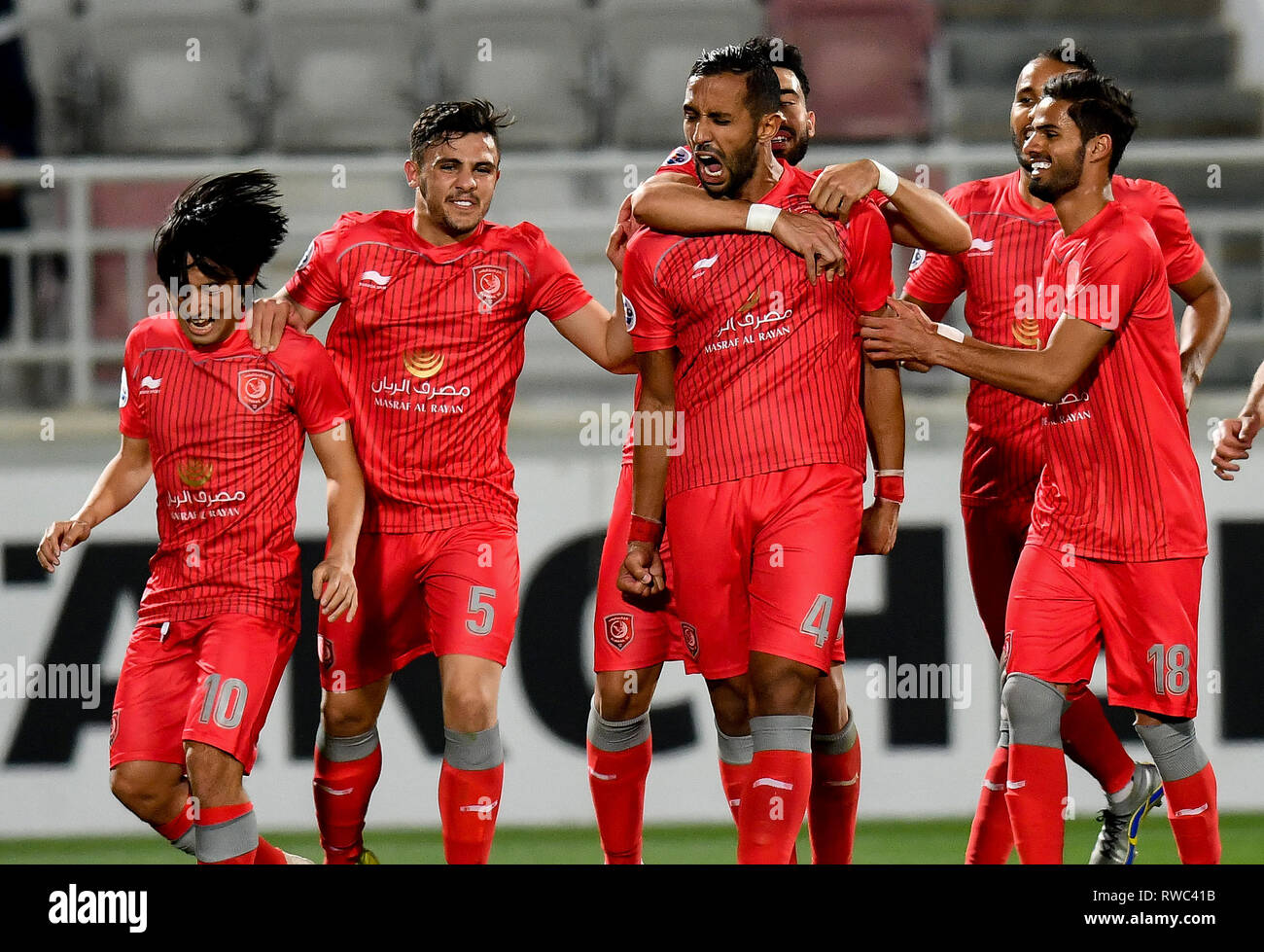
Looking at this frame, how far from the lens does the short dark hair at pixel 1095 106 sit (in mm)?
3496

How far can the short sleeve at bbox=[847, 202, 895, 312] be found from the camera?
135 inches

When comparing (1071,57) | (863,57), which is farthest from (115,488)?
(863,57)

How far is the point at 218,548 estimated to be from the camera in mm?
3641

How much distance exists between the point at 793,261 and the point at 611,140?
5145mm

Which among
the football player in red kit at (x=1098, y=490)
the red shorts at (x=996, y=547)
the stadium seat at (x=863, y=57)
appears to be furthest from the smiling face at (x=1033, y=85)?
the stadium seat at (x=863, y=57)

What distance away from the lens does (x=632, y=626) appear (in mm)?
3730

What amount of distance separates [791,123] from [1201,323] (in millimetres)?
1211

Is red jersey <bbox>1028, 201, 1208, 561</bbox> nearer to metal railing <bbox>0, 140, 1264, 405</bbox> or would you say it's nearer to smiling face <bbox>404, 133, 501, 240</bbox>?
smiling face <bbox>404, 133, 501, 240</bbox>

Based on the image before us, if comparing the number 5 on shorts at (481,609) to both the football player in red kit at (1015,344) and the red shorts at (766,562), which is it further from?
the football player in red kit at (1015,344)

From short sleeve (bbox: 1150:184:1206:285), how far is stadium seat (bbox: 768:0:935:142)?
4.55 meters

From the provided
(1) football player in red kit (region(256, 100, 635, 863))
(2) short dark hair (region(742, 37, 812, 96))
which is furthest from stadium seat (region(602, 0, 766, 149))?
(1) football player in red kit (region(256, 100, 635, 863))

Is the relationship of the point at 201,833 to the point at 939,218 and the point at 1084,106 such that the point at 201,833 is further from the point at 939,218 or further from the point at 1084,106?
the point at 1084,106

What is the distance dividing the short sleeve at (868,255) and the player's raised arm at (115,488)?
5.72ft
